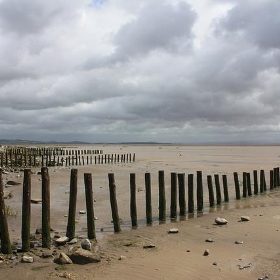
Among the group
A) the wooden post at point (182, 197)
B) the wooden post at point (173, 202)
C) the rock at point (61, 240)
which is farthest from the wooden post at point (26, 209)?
the wooden post at point (182, 197)

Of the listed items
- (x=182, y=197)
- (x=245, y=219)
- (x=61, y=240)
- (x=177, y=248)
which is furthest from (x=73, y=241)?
(x=245, y=219)

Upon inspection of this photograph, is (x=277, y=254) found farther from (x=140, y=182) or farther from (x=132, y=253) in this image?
(x=140, y=182)

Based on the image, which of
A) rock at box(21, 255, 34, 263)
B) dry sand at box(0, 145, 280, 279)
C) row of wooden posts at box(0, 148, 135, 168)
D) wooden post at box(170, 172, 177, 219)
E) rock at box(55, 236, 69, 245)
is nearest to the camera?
dry sand at box(0, 145, 280, 279)

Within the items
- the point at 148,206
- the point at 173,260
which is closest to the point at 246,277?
the point at 173,260

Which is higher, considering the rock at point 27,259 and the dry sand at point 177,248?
the rock at point 27,259

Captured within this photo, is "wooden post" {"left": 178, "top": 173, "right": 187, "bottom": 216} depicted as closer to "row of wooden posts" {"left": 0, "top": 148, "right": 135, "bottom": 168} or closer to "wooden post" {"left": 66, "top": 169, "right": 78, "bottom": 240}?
"wooden post" {"left": 66, "top": 169, "right": 78, "bottom": 240}

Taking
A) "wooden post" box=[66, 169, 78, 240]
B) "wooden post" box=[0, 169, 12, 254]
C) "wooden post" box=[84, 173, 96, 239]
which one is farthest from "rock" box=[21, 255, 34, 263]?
"wooden post" box=[84, 173, 96, 239]

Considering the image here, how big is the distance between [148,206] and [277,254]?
523 centimetres

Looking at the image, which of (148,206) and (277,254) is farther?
(148,206)

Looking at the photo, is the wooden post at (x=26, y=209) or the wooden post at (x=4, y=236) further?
the wooden post at (x=26, y=209)

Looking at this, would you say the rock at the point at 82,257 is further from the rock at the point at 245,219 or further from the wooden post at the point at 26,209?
the rock at the point at 245,219

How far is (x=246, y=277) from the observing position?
810cm

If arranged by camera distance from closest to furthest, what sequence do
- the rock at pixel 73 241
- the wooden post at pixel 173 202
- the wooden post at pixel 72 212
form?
the rock at pixel 73 241 < the wooden post at pixel 72 212 < the wooden post at pixel 173 202

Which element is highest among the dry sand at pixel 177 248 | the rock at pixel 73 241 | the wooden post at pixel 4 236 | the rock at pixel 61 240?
the wooden post at pixel 4 236
